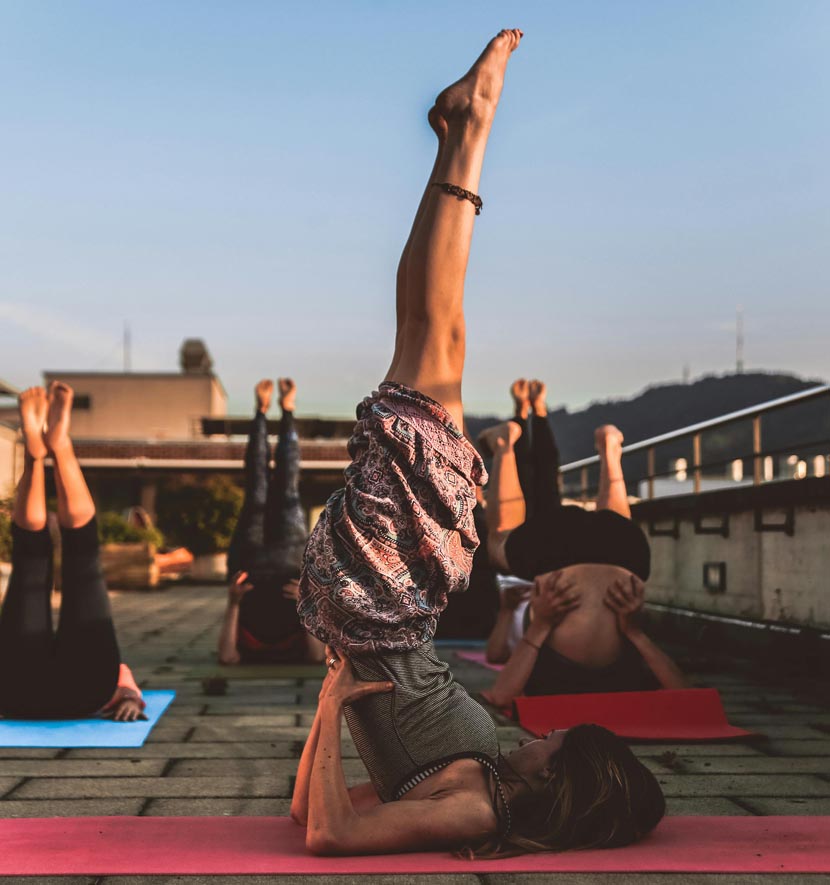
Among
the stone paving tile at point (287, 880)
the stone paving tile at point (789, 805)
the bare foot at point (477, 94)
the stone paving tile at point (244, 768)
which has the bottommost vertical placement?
the stone paving tile at point (244, 768)

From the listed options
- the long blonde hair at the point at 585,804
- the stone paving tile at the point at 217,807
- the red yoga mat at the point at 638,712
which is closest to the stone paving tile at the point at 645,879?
the long blonde hair at the point at 585,804

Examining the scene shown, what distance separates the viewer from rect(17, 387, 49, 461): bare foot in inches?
184

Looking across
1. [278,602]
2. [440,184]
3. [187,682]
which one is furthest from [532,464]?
[440,184]

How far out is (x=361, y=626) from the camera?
279 centimetres

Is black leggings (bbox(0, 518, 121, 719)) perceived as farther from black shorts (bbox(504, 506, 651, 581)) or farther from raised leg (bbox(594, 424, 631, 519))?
raised leg (bbox(594, 424, 631, 519))

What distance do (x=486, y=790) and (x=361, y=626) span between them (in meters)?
0.55

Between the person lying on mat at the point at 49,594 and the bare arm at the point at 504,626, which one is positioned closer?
the person lying on mat at the point at 49,594

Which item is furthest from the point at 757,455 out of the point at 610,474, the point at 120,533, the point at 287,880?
the point at 120,533

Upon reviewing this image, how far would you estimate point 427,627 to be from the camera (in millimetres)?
2896

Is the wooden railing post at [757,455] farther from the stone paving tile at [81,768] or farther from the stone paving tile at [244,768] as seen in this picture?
the stone paving tile at [81,768]

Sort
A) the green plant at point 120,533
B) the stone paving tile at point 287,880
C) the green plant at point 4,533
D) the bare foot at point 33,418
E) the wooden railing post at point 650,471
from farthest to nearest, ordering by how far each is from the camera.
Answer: the green plant at point 120,533
the green plant at point 4,533
the wooden railing post at point 650,471
the bare foot at point 33,418
the stone paving tile at point 287,880

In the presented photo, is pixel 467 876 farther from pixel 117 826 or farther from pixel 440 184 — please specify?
pixel 440 184

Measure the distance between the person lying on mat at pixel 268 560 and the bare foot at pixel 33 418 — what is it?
2606 mm

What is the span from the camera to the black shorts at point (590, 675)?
5.02 m
